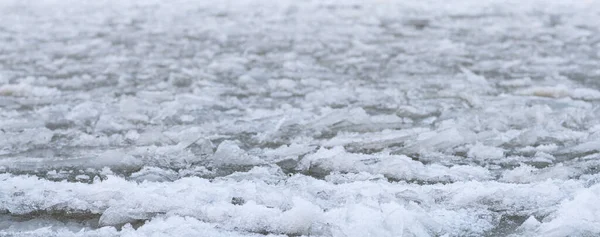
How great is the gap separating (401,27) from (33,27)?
13.2 ft

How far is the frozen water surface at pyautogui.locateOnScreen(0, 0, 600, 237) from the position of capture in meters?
2.13

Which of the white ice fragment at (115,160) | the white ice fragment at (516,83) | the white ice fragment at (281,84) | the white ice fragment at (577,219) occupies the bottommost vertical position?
the white ice fragment at (516,83)

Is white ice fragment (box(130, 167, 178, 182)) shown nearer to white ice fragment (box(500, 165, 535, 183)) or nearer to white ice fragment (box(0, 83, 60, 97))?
white ice fragment (box(500, 165, 535, 183))

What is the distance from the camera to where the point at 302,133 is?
3.22 metres

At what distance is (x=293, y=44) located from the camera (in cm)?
598

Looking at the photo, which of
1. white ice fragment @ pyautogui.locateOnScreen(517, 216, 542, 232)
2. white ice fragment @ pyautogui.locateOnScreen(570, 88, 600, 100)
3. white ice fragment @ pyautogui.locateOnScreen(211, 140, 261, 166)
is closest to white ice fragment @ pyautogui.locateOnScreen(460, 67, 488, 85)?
white ice fragment @ pyautogui.locateOnScreen(570, 88, 600, 100)

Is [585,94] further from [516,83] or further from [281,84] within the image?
[281,84]

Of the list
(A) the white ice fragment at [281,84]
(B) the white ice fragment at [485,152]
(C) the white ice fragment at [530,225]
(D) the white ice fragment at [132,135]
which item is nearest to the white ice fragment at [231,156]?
(D) the white ice fragment at [132,135]

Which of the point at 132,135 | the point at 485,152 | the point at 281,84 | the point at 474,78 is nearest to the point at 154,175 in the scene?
the point at 132,135

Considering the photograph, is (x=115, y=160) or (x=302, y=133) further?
(x=302, y=133)

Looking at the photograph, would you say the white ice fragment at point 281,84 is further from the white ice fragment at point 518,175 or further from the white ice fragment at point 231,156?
the white ice fragment at point 518,175

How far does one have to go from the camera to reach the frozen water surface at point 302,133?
83.9 inches

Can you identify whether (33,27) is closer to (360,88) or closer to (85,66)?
(85,66)

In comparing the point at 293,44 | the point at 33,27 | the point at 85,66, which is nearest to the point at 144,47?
the point at 85,66
